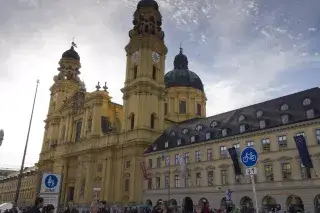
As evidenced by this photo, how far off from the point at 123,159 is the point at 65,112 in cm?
2751

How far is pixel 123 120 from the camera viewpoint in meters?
63.1

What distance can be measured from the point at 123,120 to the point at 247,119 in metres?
26.2

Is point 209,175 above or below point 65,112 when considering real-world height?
below

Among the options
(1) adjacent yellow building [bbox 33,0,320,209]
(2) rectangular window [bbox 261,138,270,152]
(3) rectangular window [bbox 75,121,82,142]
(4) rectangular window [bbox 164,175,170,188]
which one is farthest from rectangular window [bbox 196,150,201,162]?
(3) rectangular window [bbox 75,121,82,142]

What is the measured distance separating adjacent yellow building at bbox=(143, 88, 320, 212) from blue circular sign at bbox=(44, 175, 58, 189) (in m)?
29.7

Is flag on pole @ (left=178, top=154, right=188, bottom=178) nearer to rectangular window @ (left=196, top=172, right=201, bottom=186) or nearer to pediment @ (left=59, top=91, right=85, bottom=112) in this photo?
rectangular window @ (left=196, top=172, right=201, bottom=186)

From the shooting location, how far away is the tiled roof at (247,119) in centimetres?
3981

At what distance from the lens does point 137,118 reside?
59.9 meters

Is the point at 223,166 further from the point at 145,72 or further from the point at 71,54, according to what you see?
the point at 71,54

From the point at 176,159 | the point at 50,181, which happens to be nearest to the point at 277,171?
the point at 176,159

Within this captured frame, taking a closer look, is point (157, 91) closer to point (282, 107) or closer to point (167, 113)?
point (167, 113)

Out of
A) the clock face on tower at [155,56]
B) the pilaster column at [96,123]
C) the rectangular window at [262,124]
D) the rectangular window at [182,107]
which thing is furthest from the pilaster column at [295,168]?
the rectangular window at [182,107]

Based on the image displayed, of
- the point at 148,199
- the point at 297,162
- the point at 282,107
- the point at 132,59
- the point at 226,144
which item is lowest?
the point at 148,199

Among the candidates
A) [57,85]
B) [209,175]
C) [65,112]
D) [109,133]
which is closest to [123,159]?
[109,133]
